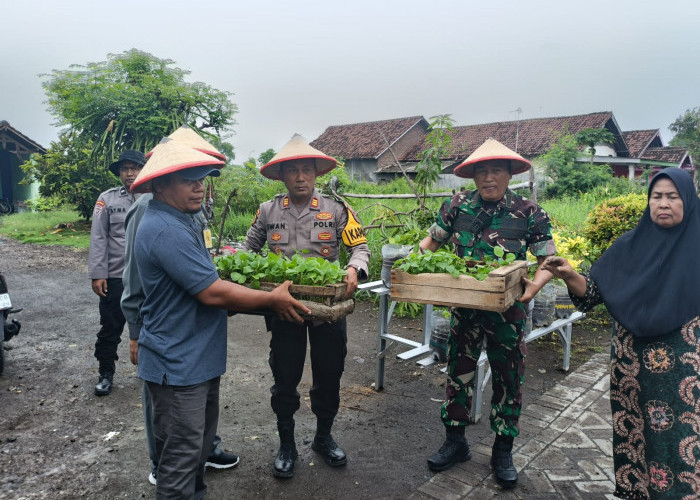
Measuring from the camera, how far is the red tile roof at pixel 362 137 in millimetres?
30859

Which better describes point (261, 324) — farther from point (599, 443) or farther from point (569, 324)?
point (599, 443)

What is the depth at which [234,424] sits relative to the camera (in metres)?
4.09

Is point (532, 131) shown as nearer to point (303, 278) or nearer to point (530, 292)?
point (530, 292)

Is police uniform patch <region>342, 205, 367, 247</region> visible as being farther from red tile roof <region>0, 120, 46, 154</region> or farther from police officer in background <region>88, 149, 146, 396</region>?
red tile roof <region>0, 120, 46, 154</region>

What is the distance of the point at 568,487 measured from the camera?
3203mm

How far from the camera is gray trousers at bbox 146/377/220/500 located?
2346 millimetres

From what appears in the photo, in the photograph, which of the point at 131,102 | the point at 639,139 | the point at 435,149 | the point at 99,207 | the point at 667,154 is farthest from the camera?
the point at 667,154

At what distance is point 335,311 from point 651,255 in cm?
170

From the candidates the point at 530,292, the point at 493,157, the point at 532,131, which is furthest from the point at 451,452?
the point at 532,131

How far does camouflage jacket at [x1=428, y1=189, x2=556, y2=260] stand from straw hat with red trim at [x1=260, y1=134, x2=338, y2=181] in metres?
0.97

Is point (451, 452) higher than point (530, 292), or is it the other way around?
point (530, 292)

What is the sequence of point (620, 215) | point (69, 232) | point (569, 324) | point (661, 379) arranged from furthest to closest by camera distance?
1. point (69, 232)
2. point (620, 215)
3. point (569, 324)
4. point (661, 379)

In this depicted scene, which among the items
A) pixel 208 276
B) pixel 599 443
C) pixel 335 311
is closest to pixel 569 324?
pixel 599 443

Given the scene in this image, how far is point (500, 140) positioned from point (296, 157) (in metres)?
24.2
